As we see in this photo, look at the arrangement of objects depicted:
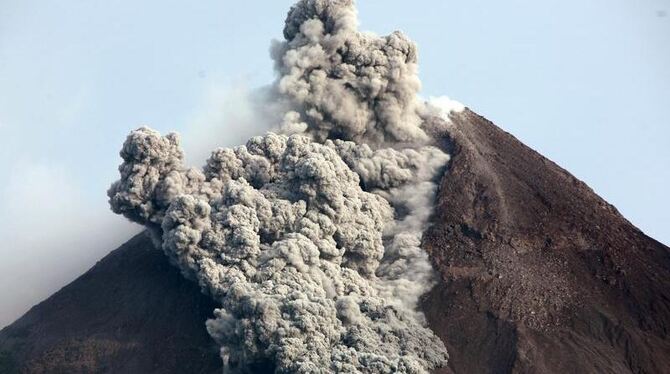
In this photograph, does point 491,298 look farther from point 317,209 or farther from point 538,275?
point 317,209

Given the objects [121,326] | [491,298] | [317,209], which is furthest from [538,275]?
[121,326]

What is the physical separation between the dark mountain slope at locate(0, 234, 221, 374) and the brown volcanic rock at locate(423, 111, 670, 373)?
14280 mm

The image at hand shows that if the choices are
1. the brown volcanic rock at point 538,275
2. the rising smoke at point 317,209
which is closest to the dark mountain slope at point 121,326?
the rising smoke at point 317,209

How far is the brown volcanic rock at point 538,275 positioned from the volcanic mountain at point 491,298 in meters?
0.08

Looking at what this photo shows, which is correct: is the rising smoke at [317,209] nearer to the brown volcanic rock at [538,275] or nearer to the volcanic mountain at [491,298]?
the brown volcanic rock at [538,275]

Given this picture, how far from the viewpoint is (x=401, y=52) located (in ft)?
309

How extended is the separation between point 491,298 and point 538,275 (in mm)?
3363

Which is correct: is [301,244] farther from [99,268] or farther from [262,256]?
[99,268]

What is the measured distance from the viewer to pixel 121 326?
267 ft

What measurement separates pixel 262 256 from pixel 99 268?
15144mm

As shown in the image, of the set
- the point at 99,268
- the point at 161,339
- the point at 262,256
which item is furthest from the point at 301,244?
the point at 99,268

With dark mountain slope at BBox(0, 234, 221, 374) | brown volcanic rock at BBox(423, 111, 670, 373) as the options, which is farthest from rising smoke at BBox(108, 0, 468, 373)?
dark mountain slope at BBox(0, 234, 221, 374)

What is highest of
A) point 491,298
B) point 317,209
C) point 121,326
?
point 317,209

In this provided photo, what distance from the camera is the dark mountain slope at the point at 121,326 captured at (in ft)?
257
